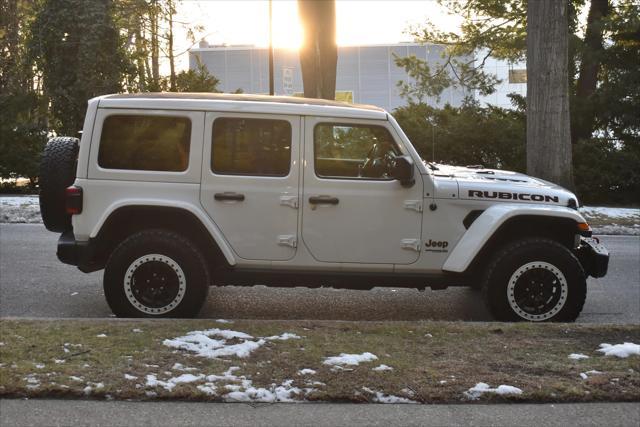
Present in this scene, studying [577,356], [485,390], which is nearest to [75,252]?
[485,390]

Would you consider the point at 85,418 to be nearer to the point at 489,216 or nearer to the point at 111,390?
the point at 111,390

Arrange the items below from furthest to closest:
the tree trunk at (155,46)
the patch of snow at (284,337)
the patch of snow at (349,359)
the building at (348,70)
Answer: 1. the building at (348,70)
2. the tree trunk at (155,46)
3. the patch of snow at (284,337)
4. the patch of snow at (349,359)

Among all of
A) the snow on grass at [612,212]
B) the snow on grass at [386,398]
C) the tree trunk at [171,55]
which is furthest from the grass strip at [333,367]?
the tree trunk at [171,55]

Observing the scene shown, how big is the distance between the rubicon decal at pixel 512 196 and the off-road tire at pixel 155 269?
95.3 inches

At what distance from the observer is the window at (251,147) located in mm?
6855

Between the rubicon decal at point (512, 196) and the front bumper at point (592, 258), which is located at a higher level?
the rubicon decal at point (512, 196)

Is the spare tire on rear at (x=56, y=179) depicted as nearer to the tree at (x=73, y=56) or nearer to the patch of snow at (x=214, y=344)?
the patch of snow at (x=214, y=344)

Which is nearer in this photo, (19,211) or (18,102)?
(19,211)

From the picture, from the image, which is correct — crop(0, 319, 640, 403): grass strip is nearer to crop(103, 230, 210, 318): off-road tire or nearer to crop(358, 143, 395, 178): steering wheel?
crop(103, 230, 210, 318): off-road tire

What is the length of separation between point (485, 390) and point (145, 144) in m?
3.68

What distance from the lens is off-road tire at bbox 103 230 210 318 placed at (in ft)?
21.8

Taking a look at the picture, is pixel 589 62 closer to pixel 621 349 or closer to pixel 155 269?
pixel 621 349

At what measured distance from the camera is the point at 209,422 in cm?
426

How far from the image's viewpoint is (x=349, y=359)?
17.1 ft
